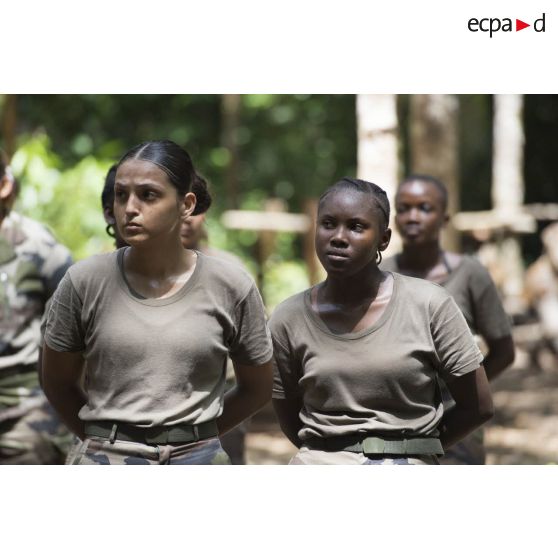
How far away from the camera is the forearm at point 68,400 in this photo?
368 centimetres

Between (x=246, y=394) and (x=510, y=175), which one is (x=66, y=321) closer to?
(x=246, y=394)

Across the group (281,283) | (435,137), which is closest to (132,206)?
(435,137)

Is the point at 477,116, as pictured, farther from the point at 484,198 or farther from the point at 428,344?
the point at 428,344

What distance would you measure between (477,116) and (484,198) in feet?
5.29

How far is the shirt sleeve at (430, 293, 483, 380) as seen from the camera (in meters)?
3.65

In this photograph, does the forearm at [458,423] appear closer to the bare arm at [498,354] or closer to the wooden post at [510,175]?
the bare arm at [498,354]

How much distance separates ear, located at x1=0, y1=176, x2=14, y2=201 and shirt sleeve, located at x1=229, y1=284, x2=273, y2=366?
1.98m

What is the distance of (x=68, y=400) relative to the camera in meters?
3.71

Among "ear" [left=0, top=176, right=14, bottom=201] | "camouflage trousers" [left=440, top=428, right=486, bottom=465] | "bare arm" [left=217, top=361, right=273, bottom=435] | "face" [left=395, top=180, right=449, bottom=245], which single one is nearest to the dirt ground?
"camouflage trousers" [left=440, top=428, right=486, bottom=465]

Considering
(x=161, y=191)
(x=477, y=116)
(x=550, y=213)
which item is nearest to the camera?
(x=161, y=191)

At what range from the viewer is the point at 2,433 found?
507 centimetres

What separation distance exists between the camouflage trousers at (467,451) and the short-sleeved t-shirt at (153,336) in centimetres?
201
